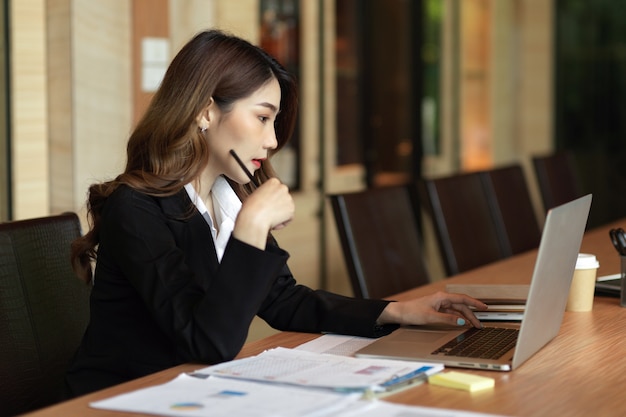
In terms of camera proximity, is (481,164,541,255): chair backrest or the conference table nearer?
the conference table

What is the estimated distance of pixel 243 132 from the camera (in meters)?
2.00

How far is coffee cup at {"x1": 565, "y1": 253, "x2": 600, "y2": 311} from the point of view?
7.24 ft

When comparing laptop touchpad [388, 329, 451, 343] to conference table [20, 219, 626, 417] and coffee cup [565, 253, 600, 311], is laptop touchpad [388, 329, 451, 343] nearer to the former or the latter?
conference table [20, 219, 626, 417]

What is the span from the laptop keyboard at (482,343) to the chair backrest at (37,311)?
0.80 m

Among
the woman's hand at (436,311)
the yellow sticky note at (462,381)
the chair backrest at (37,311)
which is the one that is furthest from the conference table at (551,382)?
the chair backrest at (37,311)

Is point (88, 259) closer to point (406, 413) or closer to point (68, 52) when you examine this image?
point (406, 413)

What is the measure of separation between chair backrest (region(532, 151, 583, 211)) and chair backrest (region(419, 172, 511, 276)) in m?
0.74

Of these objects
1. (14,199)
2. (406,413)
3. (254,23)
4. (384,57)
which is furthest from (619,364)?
(384,57)

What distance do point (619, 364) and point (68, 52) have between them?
2.31m

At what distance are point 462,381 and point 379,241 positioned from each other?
1.25 metres

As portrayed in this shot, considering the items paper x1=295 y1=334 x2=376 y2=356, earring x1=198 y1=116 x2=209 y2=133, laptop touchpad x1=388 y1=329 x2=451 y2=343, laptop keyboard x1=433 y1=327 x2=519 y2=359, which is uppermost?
earring x1=198 y1=116 x2=209 y2=133

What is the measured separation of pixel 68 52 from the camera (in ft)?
11.4

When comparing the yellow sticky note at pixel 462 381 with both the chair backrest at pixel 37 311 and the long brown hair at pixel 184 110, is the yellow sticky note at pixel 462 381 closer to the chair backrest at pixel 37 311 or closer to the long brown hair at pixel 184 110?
the long brown hair at pixel 184 110

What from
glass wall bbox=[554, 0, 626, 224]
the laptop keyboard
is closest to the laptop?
the laptop keyboard
